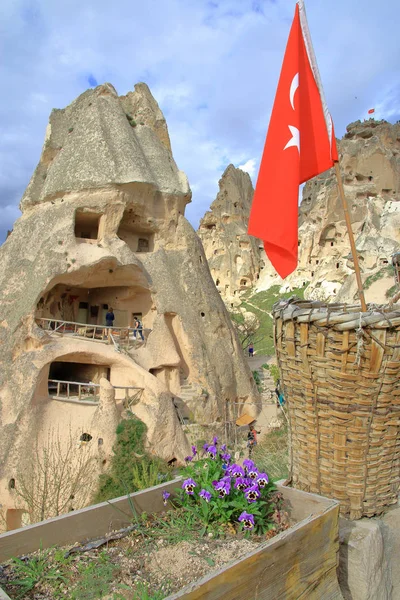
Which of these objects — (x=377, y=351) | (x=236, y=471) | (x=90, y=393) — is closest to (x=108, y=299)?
(x=90, y=393)

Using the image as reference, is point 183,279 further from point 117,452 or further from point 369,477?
point 369,477

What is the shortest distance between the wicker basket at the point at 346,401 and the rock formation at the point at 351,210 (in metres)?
18.3

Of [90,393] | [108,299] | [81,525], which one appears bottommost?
[90,393]

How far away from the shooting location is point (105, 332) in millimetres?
12383

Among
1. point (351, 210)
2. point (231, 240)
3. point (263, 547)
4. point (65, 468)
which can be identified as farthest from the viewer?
point (231, 240)

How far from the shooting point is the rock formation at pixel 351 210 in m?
23.9

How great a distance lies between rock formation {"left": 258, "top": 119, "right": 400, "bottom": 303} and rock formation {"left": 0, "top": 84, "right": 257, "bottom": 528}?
9957 millimetres

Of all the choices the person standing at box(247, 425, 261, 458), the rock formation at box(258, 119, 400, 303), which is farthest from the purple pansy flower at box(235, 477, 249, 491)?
the rock formation at box(258, 119, 400, 303)

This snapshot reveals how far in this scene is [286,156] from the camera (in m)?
2.70

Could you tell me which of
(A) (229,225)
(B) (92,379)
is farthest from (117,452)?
(A) (229,225)

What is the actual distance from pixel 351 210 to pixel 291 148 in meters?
29.0

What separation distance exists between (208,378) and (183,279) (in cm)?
306

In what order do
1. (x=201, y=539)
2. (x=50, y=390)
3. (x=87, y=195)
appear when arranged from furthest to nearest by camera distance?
(x=87, y=195) < (x=50, y=390) < (x=201, y=539)

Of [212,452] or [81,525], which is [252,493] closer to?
[212,452]
